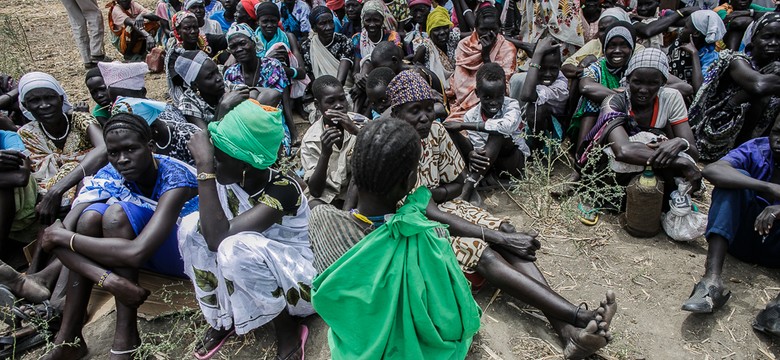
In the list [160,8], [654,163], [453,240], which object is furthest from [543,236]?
[160,8]

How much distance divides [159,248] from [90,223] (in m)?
0.40

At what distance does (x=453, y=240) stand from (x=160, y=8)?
24.1ft

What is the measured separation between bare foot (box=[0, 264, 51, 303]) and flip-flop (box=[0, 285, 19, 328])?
0.16 ft

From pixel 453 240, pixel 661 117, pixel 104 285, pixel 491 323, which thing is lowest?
pixel 491 323

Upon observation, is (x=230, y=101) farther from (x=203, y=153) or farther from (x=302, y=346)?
(x=302, y=346)

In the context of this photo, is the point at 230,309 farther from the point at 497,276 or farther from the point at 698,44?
the point at 698,44

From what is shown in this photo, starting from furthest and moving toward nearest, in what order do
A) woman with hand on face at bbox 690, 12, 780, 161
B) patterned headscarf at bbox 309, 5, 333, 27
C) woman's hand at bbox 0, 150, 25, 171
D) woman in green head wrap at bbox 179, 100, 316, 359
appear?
patterned headscarf at bbox 309, 5, 333, 27
woman with hand on face at bbox 690, 12, 780, 161
woman's hand at bbox 0, 150, 25, 171
woman in green head wrap at bbox 179, 100, 316, 359

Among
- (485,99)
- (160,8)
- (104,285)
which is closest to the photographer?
(104,285)

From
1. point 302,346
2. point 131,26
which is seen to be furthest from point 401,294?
point 131,26

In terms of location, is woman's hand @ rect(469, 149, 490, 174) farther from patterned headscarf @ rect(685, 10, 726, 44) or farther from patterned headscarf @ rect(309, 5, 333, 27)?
patterned headscarf @ rect(309, 5, 333, 27)

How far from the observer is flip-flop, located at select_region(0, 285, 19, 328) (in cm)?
321

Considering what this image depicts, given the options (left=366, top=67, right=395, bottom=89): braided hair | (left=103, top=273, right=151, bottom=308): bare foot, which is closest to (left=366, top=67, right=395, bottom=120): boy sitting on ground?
(left=366, top=67, right=395, bottom=89): braided hair

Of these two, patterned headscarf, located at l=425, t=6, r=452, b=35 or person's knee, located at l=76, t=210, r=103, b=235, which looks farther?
patterned headscarf, located at l=425, t=6, r=452, b=35

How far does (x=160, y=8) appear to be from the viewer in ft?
27.8
